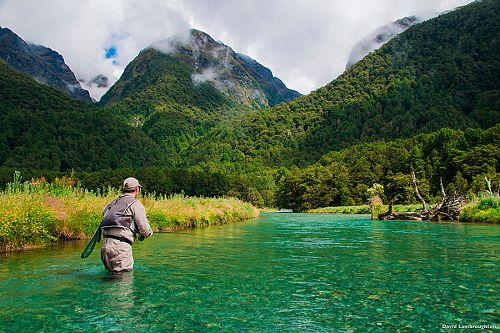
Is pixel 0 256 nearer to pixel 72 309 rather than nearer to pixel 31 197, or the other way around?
pixel 31 197

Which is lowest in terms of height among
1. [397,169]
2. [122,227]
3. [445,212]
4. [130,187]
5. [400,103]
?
[445,212]

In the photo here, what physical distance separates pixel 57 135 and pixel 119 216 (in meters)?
170

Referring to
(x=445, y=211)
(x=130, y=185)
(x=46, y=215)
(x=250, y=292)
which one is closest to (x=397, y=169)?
(x=445, y=211)

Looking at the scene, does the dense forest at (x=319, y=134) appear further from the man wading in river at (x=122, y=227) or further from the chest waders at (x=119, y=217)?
the chest waders at (x=119, y=217)

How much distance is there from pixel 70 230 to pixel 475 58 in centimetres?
19555

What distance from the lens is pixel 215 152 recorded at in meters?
191

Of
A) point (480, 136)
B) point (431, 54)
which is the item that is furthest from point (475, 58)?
point (480, 136)

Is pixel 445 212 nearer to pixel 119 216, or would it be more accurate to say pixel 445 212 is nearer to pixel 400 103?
pixel 119 216

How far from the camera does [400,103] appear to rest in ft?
549

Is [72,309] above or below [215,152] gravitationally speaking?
below

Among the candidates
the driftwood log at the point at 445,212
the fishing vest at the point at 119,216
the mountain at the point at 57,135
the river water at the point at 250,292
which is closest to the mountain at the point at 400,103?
the mountain at the point at 57,135

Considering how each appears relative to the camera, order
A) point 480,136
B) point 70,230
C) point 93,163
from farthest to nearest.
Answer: point 93,163, point 480,136, point 70,230

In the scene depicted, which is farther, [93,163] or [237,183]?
[93,163]

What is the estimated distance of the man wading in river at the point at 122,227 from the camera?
918cm
